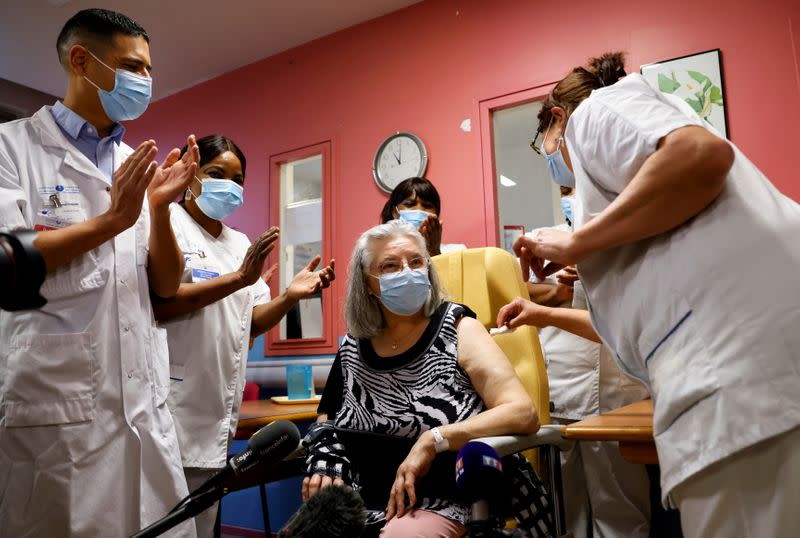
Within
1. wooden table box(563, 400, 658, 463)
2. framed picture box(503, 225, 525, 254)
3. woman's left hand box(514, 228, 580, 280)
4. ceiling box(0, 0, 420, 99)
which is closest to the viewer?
woman's left hand box(514, 228, 580, 280)

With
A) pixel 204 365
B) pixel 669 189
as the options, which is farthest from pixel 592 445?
pixel 669 189

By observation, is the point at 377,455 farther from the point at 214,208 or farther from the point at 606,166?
the point at 214,208

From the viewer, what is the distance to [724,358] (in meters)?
0.92

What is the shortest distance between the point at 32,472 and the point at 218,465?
0.70 metres

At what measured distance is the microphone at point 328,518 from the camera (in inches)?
34.7

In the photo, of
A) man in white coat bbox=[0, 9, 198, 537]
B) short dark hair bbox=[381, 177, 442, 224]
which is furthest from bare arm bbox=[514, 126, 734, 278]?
short dark hair bbox=[381, 177, 442, 224]

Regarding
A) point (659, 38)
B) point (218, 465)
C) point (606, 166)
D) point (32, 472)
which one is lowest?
point (218, 465)

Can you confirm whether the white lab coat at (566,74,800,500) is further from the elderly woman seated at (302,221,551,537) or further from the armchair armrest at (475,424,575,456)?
the elderly woman seated at (302,221,551,537)

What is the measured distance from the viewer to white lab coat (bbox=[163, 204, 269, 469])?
2.05 meters

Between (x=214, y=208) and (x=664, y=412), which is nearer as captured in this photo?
(x=664, y=412)

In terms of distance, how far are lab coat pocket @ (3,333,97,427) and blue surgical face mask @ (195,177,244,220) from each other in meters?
0.95

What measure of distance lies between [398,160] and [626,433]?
105 inches

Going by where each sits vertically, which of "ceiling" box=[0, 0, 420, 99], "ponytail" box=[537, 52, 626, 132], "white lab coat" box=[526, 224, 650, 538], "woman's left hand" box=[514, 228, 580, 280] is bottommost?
"white lab coat" box=[526, 224, 650, 538]

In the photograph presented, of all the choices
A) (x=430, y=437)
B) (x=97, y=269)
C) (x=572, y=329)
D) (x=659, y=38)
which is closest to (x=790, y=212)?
(x=572, y=329)
